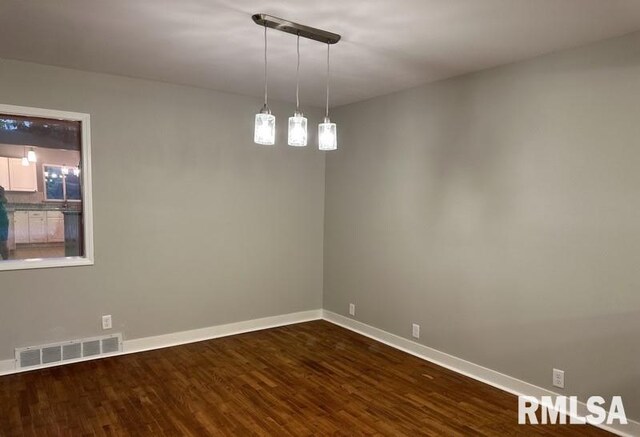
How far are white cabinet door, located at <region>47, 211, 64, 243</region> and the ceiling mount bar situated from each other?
251 cm

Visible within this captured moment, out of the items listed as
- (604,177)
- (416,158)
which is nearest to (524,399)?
(604,177)

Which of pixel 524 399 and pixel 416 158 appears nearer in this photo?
pixel 524 399

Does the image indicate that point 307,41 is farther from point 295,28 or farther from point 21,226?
point 21,226

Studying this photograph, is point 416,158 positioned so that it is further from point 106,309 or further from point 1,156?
point 1,156

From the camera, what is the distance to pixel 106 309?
12.4 feet

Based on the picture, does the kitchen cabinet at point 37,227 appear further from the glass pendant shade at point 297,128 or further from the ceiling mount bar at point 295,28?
the ceiling mount bar at point 295,28

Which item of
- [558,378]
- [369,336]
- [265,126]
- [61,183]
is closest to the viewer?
[265,126]

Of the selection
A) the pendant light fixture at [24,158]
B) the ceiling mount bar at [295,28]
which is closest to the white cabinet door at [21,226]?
the pendant light fixture at [24,158]

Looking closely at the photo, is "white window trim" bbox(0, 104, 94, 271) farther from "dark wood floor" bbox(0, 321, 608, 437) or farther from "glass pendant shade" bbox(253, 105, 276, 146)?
"glass pendant shade" bbox(253, 105, 276, 146)

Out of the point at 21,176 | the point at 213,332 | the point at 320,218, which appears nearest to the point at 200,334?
the point at 213,332

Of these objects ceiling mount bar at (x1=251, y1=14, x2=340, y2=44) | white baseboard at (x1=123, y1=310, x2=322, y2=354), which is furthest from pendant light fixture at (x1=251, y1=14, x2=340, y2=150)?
white baseboard at (x1=123, y1=310, x2=322, y2=354)

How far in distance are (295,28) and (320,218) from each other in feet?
9.03

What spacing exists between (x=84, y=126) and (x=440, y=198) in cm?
314

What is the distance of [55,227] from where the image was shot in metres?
3.64
